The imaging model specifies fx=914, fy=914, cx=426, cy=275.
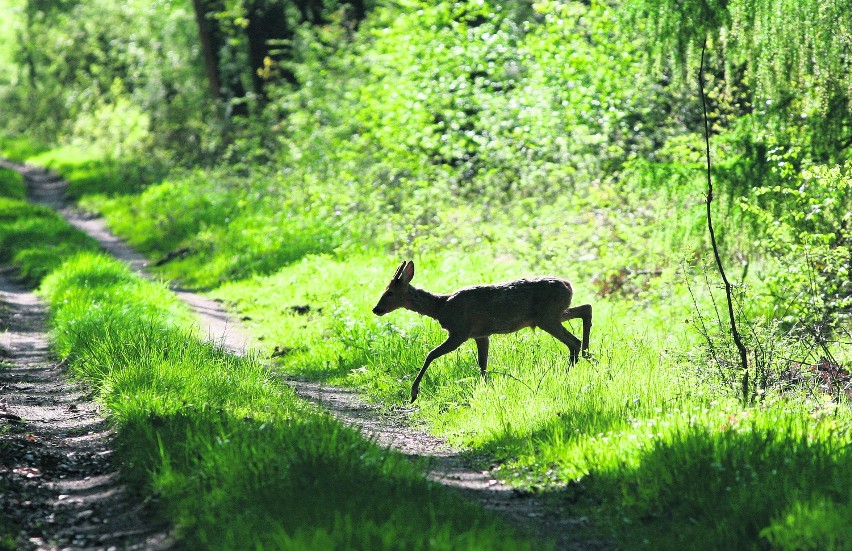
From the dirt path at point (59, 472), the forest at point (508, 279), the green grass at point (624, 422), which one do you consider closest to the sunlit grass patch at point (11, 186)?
the forest at point (508, 279)

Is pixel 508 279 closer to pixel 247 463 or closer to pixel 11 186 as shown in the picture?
pixel 247 463

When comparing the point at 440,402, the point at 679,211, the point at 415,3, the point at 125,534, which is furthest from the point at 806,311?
the point at 415,3

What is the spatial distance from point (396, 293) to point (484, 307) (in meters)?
0.87

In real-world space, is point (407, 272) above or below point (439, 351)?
A: above

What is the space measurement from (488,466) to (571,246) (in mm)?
7498

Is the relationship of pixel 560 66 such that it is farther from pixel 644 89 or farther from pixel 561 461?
pixel 561 461

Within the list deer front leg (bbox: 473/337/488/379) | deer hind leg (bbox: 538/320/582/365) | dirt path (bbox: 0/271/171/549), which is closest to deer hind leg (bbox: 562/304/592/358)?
deer hind leg (bbox: 538/320/582/365)

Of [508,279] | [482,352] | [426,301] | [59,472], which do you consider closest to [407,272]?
[426,301]

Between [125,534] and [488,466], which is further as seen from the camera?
[488,466]

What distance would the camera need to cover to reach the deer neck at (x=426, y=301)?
8.79m

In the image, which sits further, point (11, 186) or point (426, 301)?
point (11, 186)

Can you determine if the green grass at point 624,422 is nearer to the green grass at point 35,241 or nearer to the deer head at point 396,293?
the deer head at point 396,293

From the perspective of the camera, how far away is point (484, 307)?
8.55 meters

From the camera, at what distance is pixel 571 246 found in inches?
548
